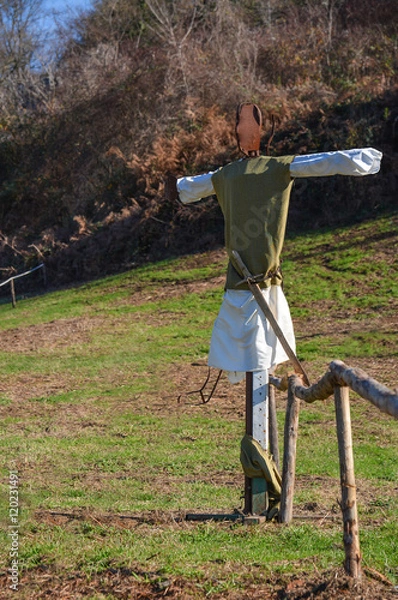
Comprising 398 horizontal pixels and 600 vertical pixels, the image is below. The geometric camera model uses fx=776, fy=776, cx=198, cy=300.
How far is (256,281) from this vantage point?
16.5ft

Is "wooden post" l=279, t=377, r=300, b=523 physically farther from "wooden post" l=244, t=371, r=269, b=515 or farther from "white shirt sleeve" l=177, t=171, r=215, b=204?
"white shirt sleeve" l=177, t=171, r=215, b=204

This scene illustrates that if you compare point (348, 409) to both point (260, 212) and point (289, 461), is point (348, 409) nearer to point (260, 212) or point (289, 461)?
point (289, 461)

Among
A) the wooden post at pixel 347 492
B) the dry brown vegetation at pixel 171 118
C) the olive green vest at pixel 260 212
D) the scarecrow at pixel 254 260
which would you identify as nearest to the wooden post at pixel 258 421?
the scarecrow at pixel 254 260

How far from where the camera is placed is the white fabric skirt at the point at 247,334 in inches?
197

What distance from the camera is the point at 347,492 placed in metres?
3.84

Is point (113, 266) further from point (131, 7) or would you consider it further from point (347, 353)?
point (131, 7)

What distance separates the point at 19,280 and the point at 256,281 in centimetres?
2054

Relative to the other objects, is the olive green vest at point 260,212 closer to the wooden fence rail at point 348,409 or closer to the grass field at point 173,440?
the wooden fence rail at point 348,409

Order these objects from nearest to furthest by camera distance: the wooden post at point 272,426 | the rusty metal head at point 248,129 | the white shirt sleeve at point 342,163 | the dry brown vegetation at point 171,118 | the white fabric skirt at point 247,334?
the white shirt sleeve at point 342,163 < the white fabric skirt at point 247,334 < the rusty metal head at point 248,129 < the wooden post at point 272,426 < the dry brown vegetation at point 171,118

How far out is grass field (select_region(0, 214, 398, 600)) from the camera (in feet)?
13.7

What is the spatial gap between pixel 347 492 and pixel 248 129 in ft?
8.29

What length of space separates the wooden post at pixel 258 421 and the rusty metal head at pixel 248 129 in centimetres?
150

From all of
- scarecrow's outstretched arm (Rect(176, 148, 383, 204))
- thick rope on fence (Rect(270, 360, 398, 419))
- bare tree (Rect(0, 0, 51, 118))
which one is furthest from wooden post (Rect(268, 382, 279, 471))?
bare tree (Rect(0, 0, 51, 118))

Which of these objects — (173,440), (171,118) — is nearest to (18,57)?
(171,118)
